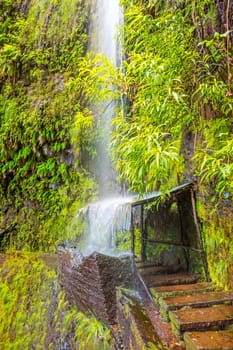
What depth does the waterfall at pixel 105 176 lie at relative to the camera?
13.6 ft

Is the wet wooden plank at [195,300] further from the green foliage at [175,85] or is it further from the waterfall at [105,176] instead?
the waterfall at [105,176]

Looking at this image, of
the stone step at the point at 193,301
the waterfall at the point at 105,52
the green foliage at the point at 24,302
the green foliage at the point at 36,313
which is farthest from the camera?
the waterfall at the point at 105,52

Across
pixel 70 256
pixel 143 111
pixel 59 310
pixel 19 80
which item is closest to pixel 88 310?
pixel 70 256

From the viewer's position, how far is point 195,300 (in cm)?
248

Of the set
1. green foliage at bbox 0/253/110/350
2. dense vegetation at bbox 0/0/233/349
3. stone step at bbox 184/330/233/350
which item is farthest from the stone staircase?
green foliage at bbox 0/253/110/350

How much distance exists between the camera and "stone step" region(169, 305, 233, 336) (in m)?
2.09

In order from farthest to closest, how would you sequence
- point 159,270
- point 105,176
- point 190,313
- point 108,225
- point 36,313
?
point 105,176, point 36,313, point 108,225, point 159,270, point 190,313

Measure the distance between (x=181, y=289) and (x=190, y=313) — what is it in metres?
0.55

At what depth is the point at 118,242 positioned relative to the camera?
14.7ft

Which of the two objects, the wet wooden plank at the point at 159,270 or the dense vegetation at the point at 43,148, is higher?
the dense vegetation at the point at 43,148

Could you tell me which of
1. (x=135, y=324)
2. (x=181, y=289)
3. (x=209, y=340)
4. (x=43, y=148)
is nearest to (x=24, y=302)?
(x=43, y=148)

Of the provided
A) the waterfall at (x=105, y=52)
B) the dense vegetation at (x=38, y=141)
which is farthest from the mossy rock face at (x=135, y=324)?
the waterfall at (x=105, y=52)

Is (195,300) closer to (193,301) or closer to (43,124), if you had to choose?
(193,301)

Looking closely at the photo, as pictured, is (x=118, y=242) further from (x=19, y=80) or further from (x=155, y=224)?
(x=19, y=80)
